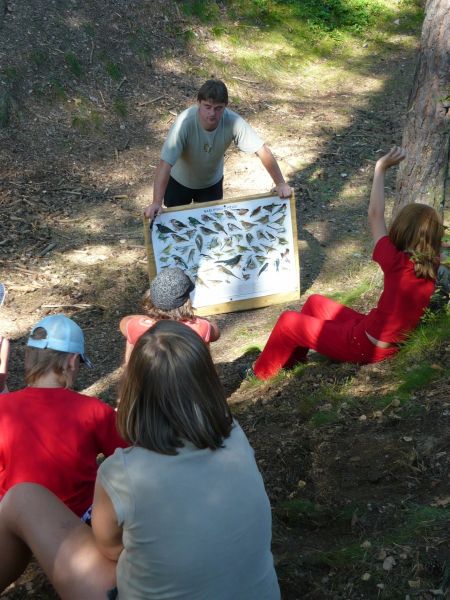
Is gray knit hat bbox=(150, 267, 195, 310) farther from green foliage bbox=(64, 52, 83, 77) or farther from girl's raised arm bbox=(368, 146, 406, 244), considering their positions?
green foliage bbox=(64, 52, 83, 77)

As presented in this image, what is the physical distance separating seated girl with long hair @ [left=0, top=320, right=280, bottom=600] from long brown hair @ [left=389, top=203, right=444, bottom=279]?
2704mm

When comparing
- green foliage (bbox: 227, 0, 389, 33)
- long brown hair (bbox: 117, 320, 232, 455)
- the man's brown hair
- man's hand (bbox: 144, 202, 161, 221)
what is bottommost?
man's hand (bbox: 144, 202, 161, 221)

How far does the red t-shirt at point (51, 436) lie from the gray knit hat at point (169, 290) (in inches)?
50.9

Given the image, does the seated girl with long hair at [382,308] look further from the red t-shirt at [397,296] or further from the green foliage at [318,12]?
the green foliage at [318,12]

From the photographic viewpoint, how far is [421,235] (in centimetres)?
490

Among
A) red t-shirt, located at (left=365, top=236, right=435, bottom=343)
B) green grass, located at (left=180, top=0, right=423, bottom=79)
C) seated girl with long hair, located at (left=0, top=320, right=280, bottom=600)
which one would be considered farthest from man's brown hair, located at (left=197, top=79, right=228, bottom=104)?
green grass, located at (left=180, top=0, right=423, bottom=79)

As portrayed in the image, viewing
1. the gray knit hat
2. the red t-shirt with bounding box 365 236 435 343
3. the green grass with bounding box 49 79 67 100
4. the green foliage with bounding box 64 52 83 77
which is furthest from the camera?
the green foliage with bounding box 64 52 83 77

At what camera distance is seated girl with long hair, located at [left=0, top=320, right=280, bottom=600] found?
237cm

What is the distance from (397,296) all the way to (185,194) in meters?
2.92

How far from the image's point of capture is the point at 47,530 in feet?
9.46

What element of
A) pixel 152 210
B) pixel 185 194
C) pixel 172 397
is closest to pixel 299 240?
pixel 185 194

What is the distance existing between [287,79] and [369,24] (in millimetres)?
2720

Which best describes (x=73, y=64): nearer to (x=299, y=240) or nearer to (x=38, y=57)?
(x=38, y=57)

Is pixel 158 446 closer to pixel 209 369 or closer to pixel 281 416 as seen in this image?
pixel 209 369
